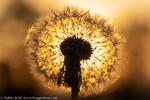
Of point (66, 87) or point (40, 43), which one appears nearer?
point (66, 87)

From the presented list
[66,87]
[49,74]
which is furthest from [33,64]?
[66,87]

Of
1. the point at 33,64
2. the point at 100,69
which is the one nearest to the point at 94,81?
the point at 100,69

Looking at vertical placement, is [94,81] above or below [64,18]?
below

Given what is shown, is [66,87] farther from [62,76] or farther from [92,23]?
[92,23]

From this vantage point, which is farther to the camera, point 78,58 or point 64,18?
point 64,18

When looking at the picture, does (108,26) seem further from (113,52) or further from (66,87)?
(66,87)

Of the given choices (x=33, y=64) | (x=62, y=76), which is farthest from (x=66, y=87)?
(x=33, y=64)

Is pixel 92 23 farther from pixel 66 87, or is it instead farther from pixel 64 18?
pixel 66 87

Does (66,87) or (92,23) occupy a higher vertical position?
(92,23)
